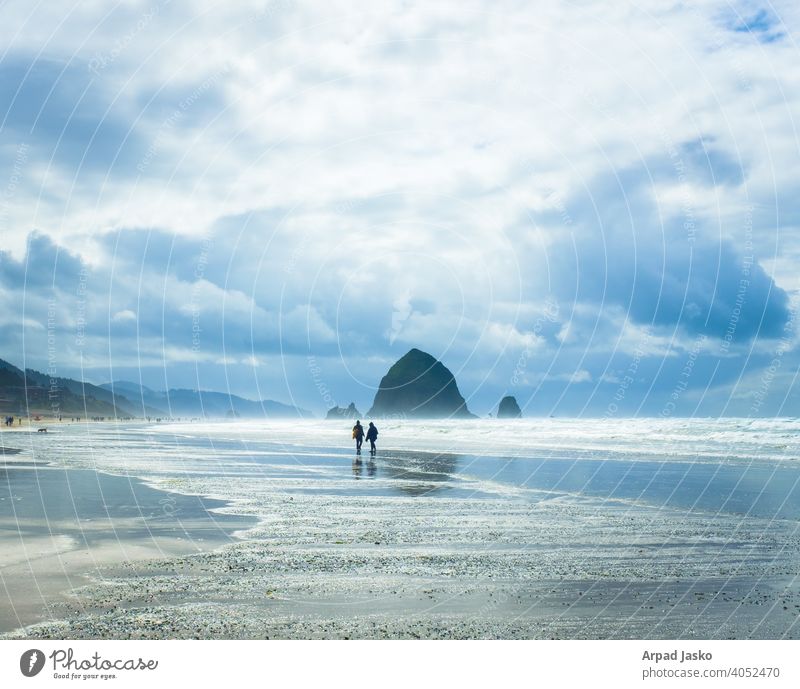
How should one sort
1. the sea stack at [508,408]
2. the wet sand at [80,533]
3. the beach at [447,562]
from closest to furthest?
the beach at [447,562], the wet sand at [80,533], the sea stack at [508,408]

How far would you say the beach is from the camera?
379 inches

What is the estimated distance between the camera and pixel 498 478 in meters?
30.2

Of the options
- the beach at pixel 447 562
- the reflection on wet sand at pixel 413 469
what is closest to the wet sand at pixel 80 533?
the beach at pixel 447 562

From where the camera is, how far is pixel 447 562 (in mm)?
13344

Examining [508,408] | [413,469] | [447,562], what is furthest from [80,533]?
[508,408]

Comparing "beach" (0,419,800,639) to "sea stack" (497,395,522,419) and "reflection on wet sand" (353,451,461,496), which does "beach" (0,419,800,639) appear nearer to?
"reflection on wet sand" (353,451,461,496)

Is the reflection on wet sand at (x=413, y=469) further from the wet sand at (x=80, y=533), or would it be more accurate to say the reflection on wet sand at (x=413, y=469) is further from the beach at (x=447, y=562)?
the wet sand at (x=80, y=533)

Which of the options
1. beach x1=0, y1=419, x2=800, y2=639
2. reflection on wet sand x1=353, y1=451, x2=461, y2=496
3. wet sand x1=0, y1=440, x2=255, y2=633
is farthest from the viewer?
reflection on wet sand x1=353, y1=451, x2=461, y2=496

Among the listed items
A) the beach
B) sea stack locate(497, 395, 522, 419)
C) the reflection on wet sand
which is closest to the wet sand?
the beach

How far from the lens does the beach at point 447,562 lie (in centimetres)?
963

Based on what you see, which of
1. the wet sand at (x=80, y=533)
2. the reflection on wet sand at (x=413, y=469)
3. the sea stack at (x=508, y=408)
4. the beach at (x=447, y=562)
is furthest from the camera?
the sea stack at (x=508, y=408)

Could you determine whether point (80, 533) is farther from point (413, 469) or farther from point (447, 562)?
point (413, 469)

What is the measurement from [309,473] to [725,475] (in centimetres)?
1816

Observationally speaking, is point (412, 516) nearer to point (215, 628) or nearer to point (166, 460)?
point (215, 628)
